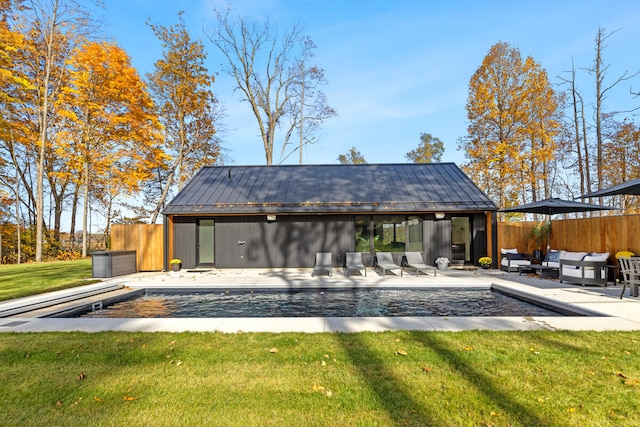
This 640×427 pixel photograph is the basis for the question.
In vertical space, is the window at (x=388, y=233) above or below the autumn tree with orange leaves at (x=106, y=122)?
below

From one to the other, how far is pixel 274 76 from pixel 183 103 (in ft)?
20.3

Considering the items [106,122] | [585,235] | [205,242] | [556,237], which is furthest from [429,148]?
[106,122]

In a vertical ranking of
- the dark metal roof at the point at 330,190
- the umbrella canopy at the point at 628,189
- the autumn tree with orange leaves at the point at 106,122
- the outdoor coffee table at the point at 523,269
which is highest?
the autumn tree with orange leaves at the point at 106,122

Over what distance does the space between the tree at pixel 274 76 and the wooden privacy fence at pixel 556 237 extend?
11461 mm

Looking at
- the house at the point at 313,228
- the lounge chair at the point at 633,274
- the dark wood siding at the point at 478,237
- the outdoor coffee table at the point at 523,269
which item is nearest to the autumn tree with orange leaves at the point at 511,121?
the house at the point at 313,228

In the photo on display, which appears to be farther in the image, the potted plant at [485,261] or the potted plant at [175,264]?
the potted plant at [175,264]

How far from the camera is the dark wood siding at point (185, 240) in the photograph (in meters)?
11.4

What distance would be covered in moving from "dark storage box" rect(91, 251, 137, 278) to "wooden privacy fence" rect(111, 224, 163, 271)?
75 cm

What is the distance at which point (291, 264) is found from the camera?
11453mm

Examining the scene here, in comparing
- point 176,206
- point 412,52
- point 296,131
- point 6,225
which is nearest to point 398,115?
point 412,52

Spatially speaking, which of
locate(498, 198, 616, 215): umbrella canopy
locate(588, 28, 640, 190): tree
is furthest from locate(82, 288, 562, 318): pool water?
locate(588, 28, 640, 190): tree

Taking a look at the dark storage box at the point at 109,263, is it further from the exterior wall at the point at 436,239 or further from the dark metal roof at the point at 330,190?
the exterior wall at the point at 436,239

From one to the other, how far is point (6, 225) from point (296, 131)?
17.6 m

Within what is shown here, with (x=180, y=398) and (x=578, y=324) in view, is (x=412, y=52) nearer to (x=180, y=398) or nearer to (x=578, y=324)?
(x=578, y=324)
